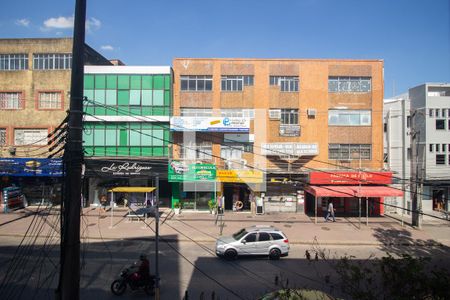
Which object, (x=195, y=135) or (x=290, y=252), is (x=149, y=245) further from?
(x=195, y=135)

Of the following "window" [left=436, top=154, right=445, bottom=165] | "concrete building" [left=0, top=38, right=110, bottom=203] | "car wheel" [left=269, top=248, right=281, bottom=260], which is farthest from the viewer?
"window" [left=436, top=154, right=445, bottom=165]

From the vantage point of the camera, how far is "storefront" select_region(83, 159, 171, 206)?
83.2ft

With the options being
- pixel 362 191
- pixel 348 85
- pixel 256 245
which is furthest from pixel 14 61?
pixel 362 191

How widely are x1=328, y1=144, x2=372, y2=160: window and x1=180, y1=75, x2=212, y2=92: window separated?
1091cm

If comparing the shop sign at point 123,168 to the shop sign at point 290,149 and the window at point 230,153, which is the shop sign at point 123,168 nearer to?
the window at point 230,153

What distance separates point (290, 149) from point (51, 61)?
20.4 metres

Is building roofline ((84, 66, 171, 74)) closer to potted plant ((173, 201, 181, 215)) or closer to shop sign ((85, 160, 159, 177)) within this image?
shop sign ((85, 160, 159, 177))

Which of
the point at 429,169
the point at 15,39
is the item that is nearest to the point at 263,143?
the point at 429,169

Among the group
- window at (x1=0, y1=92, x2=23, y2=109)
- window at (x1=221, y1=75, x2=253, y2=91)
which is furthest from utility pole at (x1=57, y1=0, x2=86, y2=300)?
window at (x1=0, y1=92, x2=23, y2=109)

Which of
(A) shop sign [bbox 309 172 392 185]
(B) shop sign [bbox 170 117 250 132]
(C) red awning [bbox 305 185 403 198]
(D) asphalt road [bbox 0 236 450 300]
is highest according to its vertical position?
(B) shop sign [bbox 170 117 250 132]

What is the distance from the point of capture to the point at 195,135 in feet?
86.6

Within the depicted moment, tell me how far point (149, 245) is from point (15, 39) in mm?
21161

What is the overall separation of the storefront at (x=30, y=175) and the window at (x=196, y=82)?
1124 centimetres

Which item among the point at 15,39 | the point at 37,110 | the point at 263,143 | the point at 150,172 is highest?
the point at 15,39
